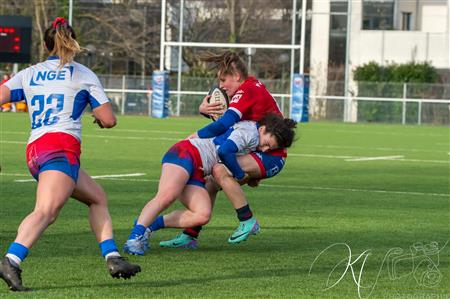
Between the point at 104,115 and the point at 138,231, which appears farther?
the point at 138,231

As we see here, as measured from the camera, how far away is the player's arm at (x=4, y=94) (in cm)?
828

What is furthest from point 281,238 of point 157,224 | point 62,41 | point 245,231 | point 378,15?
point 378,15

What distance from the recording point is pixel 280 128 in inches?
412

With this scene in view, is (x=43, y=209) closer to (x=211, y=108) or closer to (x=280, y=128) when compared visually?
(x=280, y=128)

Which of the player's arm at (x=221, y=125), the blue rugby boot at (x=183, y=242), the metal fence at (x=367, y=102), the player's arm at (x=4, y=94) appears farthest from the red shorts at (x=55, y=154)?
the metal fence at (x=367, y=102)

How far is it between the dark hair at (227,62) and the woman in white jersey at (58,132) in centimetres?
252

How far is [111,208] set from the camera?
46.1 ft

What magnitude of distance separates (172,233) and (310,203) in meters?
3.70

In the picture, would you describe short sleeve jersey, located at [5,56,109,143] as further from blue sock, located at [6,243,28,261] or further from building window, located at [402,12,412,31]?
building window, located at [402,12,412,31]

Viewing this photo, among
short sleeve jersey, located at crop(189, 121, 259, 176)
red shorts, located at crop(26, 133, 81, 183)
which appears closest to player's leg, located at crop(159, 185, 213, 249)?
short sleeve jersey, located at crop(189, 121, 259, 176)

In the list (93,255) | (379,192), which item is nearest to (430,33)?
(379,192)

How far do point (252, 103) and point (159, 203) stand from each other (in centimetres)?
134

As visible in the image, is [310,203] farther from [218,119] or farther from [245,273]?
[245,273]

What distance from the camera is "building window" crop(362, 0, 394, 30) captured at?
215 ft
